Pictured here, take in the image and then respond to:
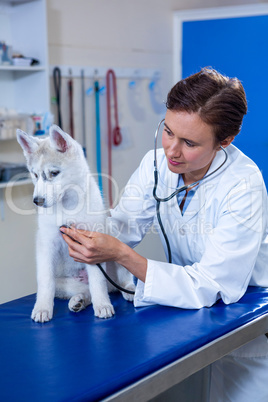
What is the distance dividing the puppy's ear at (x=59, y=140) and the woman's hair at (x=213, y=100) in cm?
32

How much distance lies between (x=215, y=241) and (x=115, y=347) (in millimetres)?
429

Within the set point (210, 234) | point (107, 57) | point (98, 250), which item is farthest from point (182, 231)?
point (107, 57)

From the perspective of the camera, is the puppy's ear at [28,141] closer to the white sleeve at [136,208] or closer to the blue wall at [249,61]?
the white sleeve at [136,208]

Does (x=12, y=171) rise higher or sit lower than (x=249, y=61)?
lower

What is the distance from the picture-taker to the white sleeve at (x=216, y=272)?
4.26 feet

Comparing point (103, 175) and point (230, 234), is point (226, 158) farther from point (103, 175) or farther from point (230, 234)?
point (103, 175)

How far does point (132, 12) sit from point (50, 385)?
2879 millimetres

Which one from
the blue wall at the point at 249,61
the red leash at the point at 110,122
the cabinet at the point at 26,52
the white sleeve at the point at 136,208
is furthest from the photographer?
the red leash at the point at 110,122

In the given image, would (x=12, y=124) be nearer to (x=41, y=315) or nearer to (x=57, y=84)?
(x=57, y=84)

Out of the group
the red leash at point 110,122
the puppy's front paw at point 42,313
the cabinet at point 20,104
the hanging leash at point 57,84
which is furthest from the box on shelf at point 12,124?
the puppy's front paw at point 42,313

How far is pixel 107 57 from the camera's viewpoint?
310cm

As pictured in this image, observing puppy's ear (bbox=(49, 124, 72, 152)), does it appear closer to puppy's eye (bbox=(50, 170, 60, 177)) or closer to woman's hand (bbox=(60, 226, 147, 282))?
puppy's eye (bbox=(50, 170, 60, 177))

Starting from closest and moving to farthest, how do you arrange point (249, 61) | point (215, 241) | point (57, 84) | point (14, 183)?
point (215, 241) < point (14, 183) < point (57, 84) < point (249, 61)

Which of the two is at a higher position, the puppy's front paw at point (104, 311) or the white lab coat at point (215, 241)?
the white lab coat at point (215, 241)
